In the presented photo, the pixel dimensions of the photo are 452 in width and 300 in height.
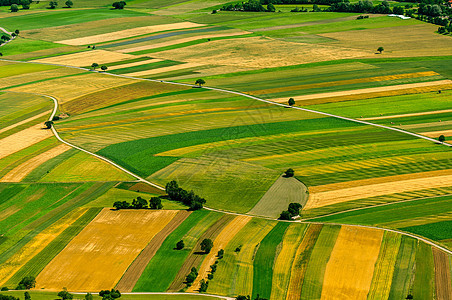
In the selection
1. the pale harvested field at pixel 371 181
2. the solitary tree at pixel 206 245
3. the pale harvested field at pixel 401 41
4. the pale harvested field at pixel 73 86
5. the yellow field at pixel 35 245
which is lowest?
the yellow field at pixel 35 245

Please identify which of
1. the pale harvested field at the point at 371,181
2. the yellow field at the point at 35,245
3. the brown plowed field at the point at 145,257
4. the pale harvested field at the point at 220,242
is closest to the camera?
the pale harvested field at the point at 220,242

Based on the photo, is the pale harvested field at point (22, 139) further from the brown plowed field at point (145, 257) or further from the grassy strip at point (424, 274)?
the grassy strip at point (424, 274)

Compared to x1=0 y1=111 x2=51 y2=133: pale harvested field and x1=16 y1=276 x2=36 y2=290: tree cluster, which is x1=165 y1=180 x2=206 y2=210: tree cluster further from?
x1=0 y1=111 x2=51 y2=133: pale harvested field

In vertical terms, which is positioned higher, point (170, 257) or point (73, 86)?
point (73, 86)

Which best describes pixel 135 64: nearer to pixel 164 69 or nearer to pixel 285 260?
pixel 164 69

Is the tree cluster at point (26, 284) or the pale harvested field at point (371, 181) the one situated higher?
the pale harvested field at point (371, 181)

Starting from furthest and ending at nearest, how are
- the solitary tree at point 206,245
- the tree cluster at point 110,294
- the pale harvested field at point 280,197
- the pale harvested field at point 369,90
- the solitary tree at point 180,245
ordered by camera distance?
the pale harvested field at point 369,90 → the pale harvested field at point 280,197 → the solitary tree at point 180,245 → the solitary tree at point 206,245 → the tree cluster at point 110,294

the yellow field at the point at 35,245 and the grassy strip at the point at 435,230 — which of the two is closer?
the yellow field at the point at 35,245

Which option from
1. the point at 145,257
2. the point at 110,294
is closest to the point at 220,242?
the point at 145,257

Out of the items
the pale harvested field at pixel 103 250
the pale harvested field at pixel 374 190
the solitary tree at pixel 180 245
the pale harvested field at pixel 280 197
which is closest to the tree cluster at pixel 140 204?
the pale harvested field at pixel 103 250
